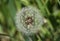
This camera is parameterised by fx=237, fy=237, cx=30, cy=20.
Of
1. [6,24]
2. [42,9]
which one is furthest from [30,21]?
[6,24]

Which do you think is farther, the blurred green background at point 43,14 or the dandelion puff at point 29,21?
the blurred green background at point 43,14

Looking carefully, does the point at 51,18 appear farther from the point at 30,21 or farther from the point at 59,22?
the point at 30,21

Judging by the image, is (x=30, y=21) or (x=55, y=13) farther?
(x=55, y=13)

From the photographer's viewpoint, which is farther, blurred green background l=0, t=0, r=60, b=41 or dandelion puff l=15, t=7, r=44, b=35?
blurred green background l=0, t=0, r=60, b=41

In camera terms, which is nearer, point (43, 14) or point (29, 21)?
point (29, 21)

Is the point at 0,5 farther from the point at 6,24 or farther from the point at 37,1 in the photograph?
the point at 37,1

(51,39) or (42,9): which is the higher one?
(42,9)
